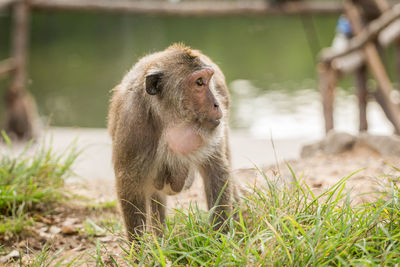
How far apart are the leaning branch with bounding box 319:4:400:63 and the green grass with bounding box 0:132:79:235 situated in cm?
482

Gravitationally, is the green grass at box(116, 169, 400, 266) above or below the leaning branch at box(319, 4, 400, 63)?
below

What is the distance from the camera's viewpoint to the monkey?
307 centimetres

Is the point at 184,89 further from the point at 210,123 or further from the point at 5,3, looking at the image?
the point at 5,3

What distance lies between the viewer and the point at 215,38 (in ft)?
86.4

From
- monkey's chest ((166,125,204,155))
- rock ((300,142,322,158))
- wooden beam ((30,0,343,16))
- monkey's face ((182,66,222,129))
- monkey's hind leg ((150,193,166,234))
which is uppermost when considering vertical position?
wooden beam ((30,0,343,16))

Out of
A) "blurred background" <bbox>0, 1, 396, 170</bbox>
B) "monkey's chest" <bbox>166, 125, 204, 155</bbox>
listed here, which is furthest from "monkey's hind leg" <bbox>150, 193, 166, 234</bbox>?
"blurred background" <bbox>0, 1, 396, 170</bbox>

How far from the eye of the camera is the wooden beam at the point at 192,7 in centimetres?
941

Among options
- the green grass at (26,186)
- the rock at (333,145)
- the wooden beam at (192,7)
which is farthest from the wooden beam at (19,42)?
the rock at (333,145)

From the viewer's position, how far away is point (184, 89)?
3.08 metres

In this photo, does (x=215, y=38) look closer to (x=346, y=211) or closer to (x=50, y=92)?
(x=50, y=92)

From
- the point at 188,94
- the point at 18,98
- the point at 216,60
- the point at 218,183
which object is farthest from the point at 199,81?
the point at 216,60

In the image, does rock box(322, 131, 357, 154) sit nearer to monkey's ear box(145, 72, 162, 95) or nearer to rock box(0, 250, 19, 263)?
monkey's ear box(145, 72, 162, 95)

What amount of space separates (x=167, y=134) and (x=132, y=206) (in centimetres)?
55

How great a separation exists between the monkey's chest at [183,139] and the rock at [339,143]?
308cm
